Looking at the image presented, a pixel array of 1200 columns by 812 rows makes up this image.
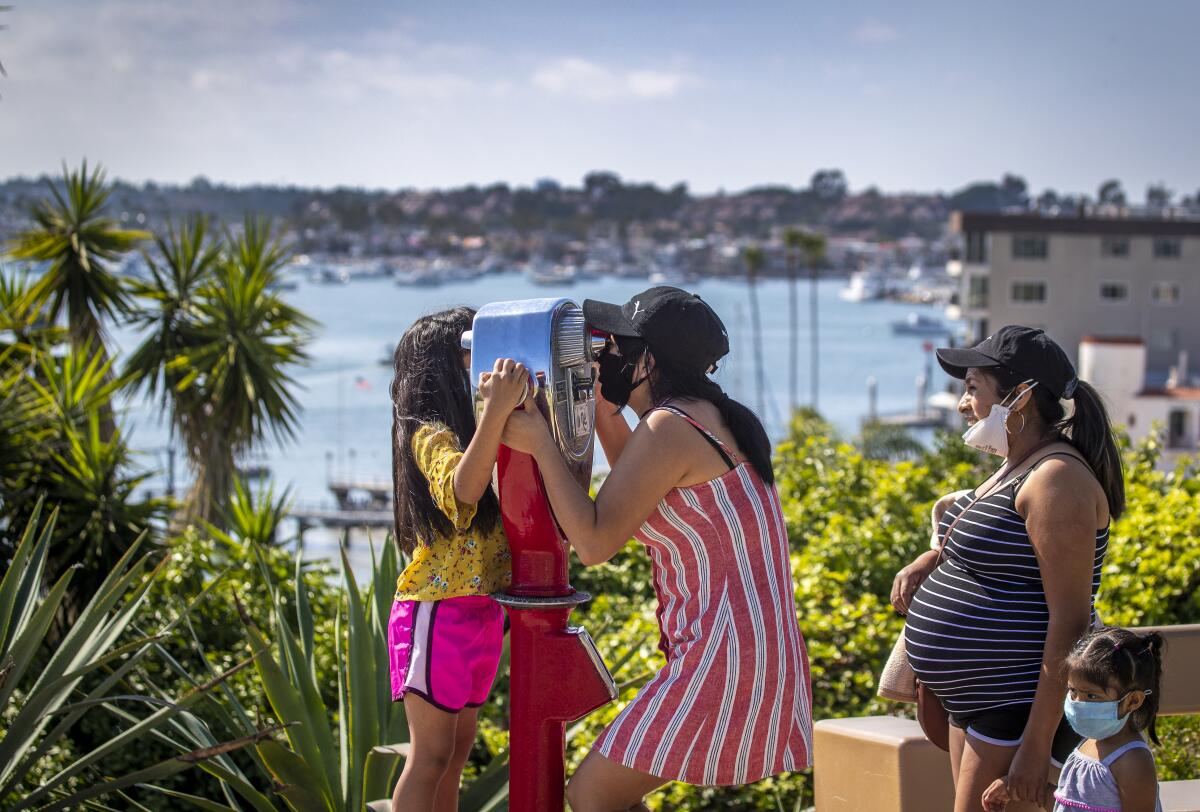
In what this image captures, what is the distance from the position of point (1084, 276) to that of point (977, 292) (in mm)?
6625

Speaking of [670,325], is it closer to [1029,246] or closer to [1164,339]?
[1029,246]

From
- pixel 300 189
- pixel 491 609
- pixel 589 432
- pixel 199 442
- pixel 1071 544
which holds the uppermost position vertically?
pixel 300 189

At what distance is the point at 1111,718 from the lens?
8.37 ft

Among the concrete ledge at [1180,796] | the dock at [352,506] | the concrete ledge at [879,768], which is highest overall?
the concrete ledge at [879,768]

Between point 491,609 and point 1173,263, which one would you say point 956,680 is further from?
point 1173,263

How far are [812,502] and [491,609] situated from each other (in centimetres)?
419

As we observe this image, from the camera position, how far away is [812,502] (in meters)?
6.85

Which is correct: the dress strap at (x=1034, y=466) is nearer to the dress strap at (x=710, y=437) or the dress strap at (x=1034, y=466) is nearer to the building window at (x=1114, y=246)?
the dress strap at (x=710, y=437)

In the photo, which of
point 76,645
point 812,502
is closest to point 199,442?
point 812,502

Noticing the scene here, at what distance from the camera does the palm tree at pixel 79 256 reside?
44.1ft

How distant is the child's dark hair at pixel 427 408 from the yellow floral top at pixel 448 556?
0.03 m

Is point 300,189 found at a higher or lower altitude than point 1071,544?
higher

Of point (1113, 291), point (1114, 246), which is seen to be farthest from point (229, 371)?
point (1113, 291)

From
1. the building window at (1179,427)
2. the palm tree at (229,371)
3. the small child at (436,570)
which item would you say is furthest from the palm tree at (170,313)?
the building window at (1179,427)
